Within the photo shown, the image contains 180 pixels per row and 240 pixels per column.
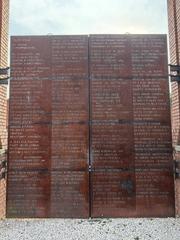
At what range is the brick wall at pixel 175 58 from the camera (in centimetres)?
742

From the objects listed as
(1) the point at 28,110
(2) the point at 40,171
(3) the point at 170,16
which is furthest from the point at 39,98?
(3) the point at 170,16

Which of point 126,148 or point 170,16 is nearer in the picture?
point 126,148

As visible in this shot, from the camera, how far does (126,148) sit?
295 inches

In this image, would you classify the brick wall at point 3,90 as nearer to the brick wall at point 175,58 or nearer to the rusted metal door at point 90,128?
the rusted metal door at point 90,128

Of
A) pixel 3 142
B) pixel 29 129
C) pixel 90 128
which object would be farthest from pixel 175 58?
pixel 3 142

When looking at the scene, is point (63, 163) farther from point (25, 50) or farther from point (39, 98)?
point (25, 50)

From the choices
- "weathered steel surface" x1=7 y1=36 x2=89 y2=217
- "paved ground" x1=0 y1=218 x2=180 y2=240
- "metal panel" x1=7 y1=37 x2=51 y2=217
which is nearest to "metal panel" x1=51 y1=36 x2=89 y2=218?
"weathered steel surface" x1=7 y1=36 x2=89 y2=217

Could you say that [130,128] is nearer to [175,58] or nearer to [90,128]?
[90,128]

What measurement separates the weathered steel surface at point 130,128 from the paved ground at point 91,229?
0.38 metres

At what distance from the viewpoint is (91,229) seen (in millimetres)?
6551

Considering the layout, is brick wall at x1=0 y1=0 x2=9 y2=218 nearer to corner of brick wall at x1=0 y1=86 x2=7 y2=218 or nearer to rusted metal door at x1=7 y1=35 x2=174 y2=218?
corner of brick wall at x1=0 y1=86 x2=7 y2=218

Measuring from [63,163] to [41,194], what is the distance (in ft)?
2.85

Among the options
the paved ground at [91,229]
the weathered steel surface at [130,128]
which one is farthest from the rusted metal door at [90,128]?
the paved ground at [91,229]

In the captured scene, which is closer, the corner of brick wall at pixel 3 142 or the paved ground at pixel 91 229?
the paved ground at pixel 91 229
